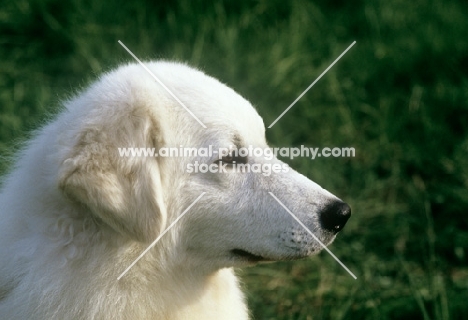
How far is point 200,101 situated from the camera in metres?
2.94

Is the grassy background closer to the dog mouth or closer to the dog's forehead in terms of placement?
the dog mouth

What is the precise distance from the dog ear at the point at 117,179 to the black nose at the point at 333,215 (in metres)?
0.69

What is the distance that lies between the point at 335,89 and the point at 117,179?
A: 352 centimetres

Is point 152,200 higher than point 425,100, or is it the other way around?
point 152,200

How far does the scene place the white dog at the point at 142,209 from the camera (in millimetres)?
2611

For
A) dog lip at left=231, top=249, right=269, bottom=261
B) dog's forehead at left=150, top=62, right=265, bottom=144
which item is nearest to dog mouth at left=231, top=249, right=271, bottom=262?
dog lip at left=231, top=249, right=269, bottom=261

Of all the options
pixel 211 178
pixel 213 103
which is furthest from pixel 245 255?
pixel 213 103

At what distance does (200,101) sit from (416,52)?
144 inches

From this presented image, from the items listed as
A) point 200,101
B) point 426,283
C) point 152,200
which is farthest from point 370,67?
Answer: point 152,200

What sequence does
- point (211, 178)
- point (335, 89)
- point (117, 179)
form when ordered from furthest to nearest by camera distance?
point (335, 89), point (211, 178), point (117, 179)

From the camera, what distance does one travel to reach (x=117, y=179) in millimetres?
2574

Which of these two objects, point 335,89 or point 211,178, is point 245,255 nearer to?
point 211,178

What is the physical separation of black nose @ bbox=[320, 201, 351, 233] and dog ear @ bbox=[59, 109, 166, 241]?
693 millimetres

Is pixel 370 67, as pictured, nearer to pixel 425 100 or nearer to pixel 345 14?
pixel 425 100
